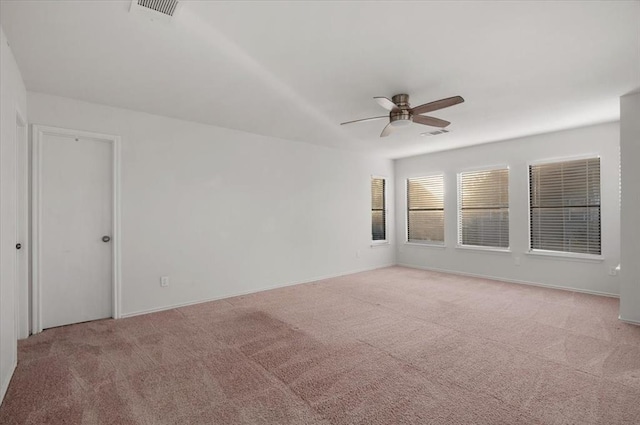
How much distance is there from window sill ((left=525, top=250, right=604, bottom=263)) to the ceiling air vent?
19.7ft

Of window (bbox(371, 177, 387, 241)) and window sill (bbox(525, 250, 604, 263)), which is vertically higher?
window (bbox(371, 177, 387, 241))

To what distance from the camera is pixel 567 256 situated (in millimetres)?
4949

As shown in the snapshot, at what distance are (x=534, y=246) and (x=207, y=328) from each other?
5.39 m

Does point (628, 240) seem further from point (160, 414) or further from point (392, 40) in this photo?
point (160, 414)

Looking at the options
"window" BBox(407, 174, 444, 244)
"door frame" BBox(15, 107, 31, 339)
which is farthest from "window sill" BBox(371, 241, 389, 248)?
"door frame" BBox(15, 107, 31, 339)

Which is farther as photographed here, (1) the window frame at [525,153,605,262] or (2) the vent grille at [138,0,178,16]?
(1) the window frame at [525,153,605,262]

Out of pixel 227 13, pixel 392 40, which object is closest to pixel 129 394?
pixel 227 13

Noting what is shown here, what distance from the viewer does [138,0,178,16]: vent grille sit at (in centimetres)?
196

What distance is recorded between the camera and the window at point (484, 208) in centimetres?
Result: 573

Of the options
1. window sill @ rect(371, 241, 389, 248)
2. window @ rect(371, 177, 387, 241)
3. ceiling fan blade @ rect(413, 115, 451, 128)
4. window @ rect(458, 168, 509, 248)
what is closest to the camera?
ceiling fan blade @ rect(413, 115, 451, 128)

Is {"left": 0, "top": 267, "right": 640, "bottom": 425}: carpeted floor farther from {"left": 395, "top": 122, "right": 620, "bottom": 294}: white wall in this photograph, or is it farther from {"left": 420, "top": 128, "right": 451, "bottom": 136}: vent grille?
{"left": 420, "top": 128, "right": 451, "bottom": 136}: vent grille

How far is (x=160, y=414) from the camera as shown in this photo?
199 centimetres

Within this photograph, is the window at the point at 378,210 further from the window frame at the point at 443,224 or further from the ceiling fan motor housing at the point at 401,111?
the ceiling fan motor housing at the point at 401,111

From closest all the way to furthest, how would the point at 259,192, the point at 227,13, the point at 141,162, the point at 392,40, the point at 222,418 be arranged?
the point at 222,418 → the point at 227,13 → the point at 392,40 → the point at 141,162 → the point at 259,192
